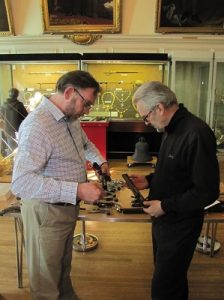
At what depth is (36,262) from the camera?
71.8 inches

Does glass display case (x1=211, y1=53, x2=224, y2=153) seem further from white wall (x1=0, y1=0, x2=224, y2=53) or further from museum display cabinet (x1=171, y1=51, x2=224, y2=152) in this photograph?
white wall (x1=0, y1=0, x2=224, y2=53)

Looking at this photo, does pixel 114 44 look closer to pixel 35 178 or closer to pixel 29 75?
pixel 29 75

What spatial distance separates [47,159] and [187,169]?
76cm

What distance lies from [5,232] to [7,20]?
5.24 metres

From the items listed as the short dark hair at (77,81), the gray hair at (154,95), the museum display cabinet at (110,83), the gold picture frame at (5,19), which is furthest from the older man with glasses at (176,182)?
the gold picture frame at (5,19)

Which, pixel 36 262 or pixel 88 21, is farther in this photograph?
pixel 88 21

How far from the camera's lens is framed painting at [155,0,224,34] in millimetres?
6332

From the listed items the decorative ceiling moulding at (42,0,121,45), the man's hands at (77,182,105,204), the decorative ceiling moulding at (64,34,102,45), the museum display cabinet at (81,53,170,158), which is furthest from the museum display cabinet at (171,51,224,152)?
the man's hands at (77,182,105,204)

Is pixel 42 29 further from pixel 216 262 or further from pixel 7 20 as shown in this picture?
pixel 216 262

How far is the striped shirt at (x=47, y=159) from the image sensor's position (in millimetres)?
1556

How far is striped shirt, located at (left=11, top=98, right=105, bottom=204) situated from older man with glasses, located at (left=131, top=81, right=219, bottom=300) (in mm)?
460

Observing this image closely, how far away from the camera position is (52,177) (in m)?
1.72

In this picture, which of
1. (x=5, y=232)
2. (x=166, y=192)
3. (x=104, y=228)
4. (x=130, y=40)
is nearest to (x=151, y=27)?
(x=130, y=40)

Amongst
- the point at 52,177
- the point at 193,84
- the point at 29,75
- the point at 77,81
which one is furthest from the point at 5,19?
the point at 52,177
